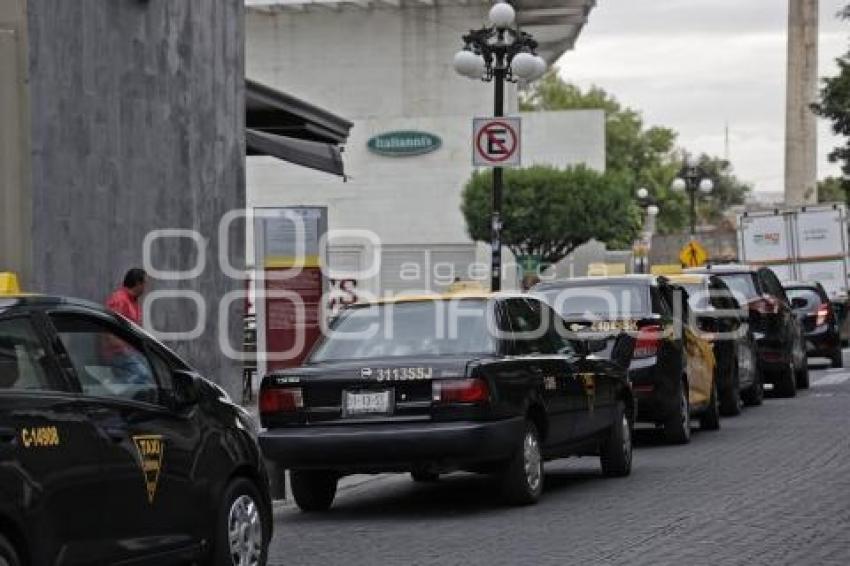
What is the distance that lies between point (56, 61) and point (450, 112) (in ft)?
169

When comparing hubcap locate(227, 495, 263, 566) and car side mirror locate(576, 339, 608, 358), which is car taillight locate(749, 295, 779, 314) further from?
hubcap locate(227, 495, 263, 566)

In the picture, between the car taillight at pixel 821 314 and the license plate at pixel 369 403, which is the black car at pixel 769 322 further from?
the license plate at pixel 369 403

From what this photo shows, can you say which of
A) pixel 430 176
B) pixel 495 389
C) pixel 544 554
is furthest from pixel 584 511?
pixel 430 176

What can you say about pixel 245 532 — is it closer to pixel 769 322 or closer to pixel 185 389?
pixel 185 389

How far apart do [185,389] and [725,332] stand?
45.9ft

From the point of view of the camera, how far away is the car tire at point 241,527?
900 cm

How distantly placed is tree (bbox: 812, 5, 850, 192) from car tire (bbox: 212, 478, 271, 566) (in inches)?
1583

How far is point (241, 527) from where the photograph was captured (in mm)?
9289

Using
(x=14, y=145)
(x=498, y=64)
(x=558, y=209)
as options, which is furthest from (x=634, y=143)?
(x=14, y=145)

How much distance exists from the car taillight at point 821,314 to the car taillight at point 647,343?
48.4 ft

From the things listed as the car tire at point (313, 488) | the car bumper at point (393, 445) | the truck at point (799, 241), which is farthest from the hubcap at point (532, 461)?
the truck at point (799, 241)

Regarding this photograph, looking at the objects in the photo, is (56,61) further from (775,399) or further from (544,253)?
(544,253)

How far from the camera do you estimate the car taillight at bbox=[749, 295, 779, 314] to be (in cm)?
2539

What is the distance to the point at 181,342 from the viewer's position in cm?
2045
